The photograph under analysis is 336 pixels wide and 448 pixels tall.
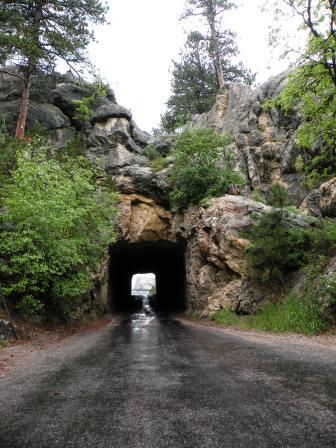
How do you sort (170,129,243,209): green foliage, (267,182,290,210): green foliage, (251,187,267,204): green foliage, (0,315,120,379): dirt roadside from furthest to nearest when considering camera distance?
1. (170,129,243,209): green foliage
2. (251,187,267,204): green foliage
3. (267,182,290,210): green foliage
4. (0,315,120,379): dirt roadside

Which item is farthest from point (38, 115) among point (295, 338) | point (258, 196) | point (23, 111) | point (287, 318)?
point (295, 338)

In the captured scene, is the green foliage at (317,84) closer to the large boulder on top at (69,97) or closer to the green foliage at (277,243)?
the green foliage at (277,243)

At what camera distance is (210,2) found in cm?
3170

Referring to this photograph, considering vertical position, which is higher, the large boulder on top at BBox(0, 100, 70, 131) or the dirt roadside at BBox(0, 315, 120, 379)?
the large boulder on top at BBox(0, 100, 70, 131)

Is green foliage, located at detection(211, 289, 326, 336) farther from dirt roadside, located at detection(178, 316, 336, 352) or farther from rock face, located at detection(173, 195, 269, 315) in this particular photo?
rock face, located at detection(173, 195, 269, 315)

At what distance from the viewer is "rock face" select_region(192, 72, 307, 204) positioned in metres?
20.9

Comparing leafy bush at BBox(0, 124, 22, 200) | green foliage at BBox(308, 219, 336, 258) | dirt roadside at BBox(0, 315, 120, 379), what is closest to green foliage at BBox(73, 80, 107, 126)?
leafy bush at BBox(0, 124, 22, 200)

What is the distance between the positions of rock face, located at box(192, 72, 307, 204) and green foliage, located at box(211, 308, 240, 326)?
27.5ft

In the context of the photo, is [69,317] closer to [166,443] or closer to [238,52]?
[166,443]

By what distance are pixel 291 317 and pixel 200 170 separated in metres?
11.5

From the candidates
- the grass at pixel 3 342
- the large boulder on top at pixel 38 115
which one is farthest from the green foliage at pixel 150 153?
the grass at pixel 3 342

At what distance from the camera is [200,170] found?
2028 centimetres

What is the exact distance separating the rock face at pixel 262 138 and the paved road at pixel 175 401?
50.2 ft

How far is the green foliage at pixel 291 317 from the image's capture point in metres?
10.0
